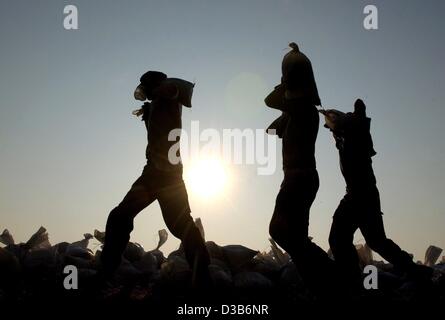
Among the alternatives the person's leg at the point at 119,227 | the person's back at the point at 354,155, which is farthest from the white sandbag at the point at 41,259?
the person's back at the point at 354,155

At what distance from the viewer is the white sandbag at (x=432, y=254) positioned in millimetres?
5992

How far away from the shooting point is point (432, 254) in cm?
601

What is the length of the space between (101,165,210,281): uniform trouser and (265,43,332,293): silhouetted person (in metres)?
0.96

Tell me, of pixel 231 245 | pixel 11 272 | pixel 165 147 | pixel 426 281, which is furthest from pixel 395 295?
pixel 11 272

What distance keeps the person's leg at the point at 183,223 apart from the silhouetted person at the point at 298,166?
0.93 meters

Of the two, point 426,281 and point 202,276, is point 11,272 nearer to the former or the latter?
point 202,276

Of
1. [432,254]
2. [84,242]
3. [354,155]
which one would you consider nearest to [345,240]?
[354,155]

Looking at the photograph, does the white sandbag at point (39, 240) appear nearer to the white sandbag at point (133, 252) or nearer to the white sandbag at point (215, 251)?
the white sandbag at point (133, 252)

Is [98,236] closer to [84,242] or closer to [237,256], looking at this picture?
[84,242]

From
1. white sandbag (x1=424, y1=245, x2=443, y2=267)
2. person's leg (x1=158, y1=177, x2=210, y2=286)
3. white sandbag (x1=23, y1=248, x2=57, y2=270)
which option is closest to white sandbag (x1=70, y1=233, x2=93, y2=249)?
white sandbag (x1=23, y1=248, x2=57, y2=270)

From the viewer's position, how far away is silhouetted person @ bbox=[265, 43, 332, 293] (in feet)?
9.78

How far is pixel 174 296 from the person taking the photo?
3842 mm

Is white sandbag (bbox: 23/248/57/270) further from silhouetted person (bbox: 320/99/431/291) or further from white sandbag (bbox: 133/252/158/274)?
silhouetted person (bbox: 320/99/431/291)

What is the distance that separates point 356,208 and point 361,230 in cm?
24
